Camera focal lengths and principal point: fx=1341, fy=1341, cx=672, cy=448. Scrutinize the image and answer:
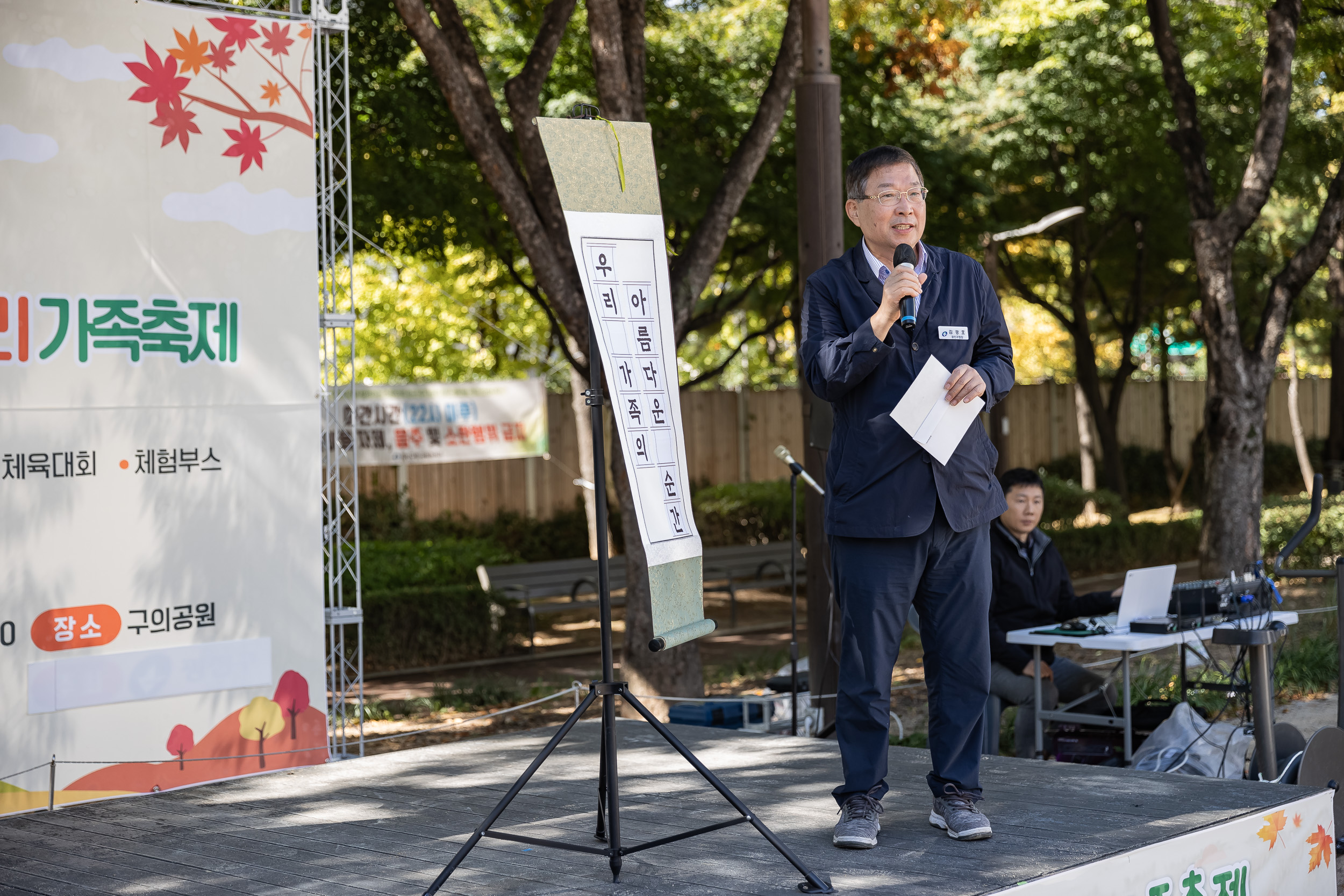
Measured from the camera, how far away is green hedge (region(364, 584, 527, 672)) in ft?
33.9

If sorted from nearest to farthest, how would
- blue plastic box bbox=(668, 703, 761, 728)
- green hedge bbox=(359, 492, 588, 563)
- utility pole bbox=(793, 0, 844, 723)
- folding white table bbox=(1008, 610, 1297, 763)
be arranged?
folding white table bbox=(1008, 610, 1297, 763), utility pole bbox=(793, 0, 844, 723), blue plastic box bbox=(668, 703, 761, 728), green hedge bbox=(359, 492, 588, 563)

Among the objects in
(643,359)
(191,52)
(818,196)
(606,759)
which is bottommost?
(606,759)

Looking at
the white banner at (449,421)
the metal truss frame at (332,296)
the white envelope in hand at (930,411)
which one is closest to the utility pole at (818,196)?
the metal truss frame at (332,296)

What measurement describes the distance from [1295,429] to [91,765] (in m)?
21.6

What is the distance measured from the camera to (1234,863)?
154 inches

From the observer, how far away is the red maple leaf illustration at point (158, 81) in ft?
18.5

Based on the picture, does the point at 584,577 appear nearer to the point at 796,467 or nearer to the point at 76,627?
the point at 796,467

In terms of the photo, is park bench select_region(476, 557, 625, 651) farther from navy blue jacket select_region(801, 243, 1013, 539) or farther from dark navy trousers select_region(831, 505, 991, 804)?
navy blue jacket select_region(801, 243, 1013, 539)

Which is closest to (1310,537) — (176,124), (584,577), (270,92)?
(584,577)

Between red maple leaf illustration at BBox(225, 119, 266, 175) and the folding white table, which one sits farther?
red maple leaf illustration at BBox(225, 119, 266, 175)

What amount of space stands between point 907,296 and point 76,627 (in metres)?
3.85

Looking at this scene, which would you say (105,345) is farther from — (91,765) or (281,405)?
(91,765)

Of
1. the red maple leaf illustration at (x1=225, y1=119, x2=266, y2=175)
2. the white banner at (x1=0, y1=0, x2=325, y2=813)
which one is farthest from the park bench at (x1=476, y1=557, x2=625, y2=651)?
the red maple leaf illustration at (x1=225, y1=119, x2=266, y2=175)

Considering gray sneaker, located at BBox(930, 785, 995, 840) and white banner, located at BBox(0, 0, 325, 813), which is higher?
white banner, located at BBox(0, 0, 325, 813)
